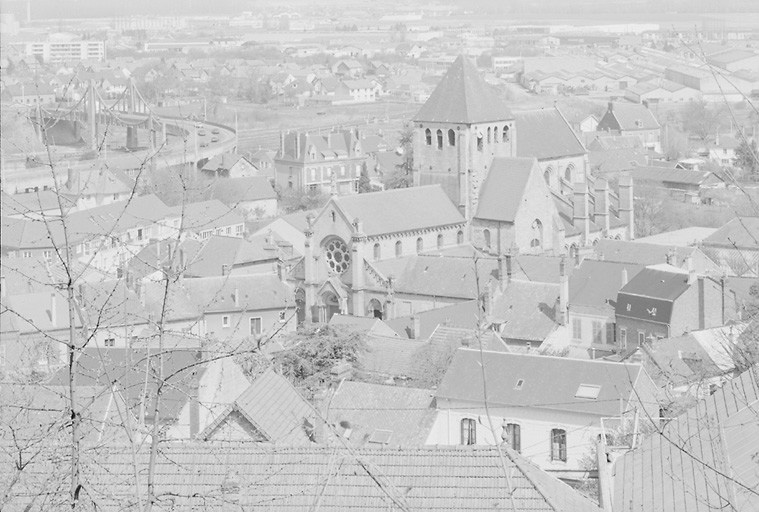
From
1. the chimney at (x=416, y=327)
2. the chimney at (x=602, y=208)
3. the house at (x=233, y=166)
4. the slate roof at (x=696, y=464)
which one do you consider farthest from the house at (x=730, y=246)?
the house at (x=233, y=166)

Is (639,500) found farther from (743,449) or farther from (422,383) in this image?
(422,383)

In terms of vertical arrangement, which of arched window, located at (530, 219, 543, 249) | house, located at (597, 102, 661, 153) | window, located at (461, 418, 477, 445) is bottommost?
window, located at (461, 418, 477, 445)

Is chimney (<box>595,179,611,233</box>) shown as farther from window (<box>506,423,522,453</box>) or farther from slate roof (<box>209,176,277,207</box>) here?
window (<box>506,423,522,453</box>)

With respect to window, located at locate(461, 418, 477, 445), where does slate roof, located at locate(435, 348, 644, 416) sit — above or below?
above

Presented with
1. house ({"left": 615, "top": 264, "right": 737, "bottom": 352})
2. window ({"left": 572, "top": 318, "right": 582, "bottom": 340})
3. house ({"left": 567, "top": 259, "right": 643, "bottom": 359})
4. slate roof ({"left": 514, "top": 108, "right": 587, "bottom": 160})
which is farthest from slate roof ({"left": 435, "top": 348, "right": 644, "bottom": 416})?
slate roof ({"left": 514, "top": 108, "right": 587, "bottom": 160})

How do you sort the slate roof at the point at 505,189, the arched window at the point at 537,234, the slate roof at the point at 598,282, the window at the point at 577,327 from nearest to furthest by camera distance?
1. the window at the point at 577,327
2. the slate roof at the point at 598,282
3. the slate roof at the point at 505,189
4. the arched window at the point at 537,234

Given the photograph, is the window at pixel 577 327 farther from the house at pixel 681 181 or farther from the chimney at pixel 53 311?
the house at pixel 681 181

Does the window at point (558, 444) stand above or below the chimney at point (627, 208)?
below
